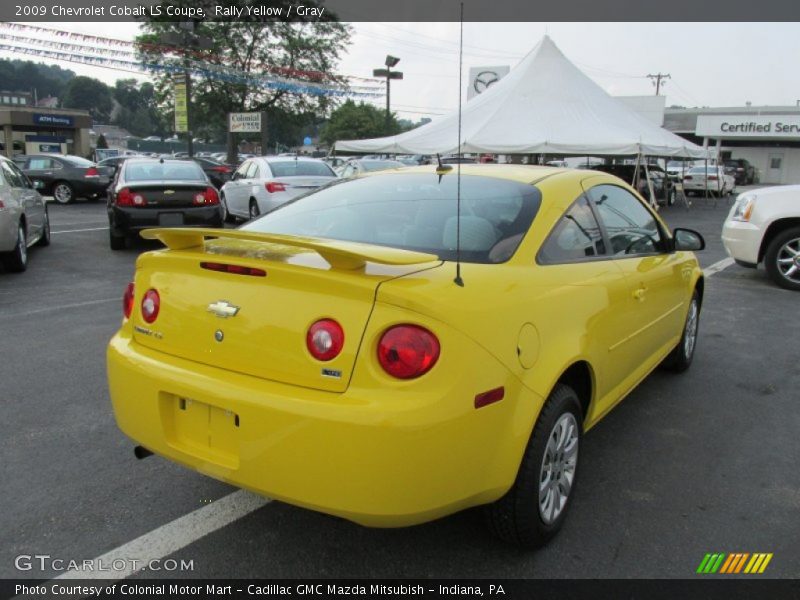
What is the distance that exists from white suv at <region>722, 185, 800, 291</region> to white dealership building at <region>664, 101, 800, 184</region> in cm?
4261

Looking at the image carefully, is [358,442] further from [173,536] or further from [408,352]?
[173,536]

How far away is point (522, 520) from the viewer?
8.01ft

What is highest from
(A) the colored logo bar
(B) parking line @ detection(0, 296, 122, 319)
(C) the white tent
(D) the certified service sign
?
(D) the certified service sign

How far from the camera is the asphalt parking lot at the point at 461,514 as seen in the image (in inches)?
99.4

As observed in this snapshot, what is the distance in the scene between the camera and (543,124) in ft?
52.4

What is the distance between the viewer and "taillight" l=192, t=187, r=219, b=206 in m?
9.92

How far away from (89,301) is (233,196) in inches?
265

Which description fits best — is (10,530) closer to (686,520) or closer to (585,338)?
(585,338)

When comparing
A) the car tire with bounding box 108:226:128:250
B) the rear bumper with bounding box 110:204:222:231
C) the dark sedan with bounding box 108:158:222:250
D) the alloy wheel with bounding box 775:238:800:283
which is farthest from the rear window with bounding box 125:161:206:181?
the alloy wheel with bounding box 775:238:800:283

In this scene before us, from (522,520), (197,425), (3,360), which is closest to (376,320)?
(197,425)

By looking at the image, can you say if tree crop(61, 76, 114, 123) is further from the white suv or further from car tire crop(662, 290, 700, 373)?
car tire crop(662, 290, 700, 373)

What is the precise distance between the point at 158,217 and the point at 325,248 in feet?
27.4

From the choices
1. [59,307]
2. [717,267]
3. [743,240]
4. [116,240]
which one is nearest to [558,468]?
[59,307]
